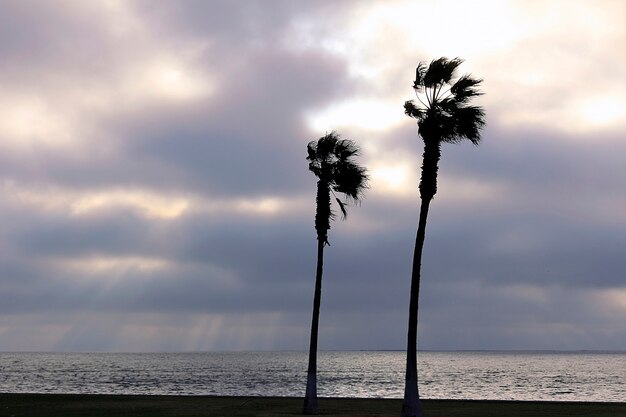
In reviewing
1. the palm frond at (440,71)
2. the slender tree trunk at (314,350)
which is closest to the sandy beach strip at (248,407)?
the slender tree trunk at (314,350)

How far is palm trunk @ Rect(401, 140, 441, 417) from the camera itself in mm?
32531

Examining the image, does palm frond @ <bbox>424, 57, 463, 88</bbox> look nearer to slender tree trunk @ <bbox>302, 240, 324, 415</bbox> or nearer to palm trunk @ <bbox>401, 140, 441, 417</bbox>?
palm trunk @ <bbox>401, 140, 441, 417</bbox>

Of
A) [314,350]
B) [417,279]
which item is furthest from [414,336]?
[314,350]

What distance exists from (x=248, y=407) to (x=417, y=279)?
646 inches

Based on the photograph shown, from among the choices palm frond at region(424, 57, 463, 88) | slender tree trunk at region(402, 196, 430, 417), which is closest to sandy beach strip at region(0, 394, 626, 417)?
slender tree trunk at region(402, 196, 430, 417)

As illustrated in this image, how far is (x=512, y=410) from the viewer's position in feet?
146

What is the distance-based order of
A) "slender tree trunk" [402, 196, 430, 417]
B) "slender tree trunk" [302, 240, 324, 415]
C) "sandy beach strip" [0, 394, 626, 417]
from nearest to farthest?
1. "slender tree trunk" [402, 196, 430, 417]
2. "slender tree trunk" [302, 240, 324, 415]
3. "sandy beach strip" [0, 394, 626, 417]

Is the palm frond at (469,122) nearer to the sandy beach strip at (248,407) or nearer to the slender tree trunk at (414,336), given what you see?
the slender tree trunk at (414,336)

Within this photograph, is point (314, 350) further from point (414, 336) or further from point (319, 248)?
point (414, 336)

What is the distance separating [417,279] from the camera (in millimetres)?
33906

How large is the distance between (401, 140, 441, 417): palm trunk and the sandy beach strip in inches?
252

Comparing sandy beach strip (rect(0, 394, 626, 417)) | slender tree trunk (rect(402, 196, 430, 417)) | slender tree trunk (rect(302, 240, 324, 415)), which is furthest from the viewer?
sandy beach strip (rect(0, 394, 626, 417))

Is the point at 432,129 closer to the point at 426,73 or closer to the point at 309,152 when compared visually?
the point at 426,73

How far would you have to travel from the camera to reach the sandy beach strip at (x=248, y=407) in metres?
41.4
